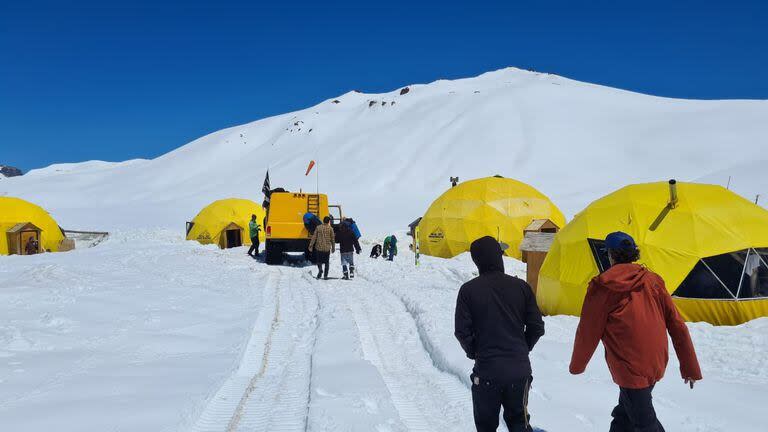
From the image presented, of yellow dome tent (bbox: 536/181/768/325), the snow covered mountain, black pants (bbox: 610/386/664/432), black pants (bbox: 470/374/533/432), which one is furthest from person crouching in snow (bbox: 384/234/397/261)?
the snow covered mountain

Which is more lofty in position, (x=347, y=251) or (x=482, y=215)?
(x=482, y=215)

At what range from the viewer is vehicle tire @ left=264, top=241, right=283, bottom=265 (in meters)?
18.4

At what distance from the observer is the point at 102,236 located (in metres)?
32.8

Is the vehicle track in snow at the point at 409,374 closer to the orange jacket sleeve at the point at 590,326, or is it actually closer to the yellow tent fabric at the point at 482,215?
the orange jacket sleeve at the point at 590,326

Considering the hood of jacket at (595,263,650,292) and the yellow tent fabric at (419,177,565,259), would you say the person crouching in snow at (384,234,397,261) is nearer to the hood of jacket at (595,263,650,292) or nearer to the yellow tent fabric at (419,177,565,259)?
the yellow tent fabric at (419,177,565,259)

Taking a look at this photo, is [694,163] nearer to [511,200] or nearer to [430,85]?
[511,200]

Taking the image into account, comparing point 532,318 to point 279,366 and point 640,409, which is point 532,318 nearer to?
point 640,409

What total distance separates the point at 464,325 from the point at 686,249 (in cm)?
720

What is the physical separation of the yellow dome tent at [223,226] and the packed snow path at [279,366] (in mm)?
16662

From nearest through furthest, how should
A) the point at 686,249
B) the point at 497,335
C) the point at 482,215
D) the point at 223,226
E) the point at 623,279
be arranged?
the point at 623,279, the point at 497,335, the point at 686,249, the point at 482,215, the point at 223,226

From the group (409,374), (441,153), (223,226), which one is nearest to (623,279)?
(409,374)

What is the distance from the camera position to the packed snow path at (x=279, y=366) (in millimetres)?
4855

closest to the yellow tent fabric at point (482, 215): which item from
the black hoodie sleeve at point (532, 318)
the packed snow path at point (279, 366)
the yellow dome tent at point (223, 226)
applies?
the yellow dome tent at point (223, 226)

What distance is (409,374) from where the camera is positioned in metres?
6.33
